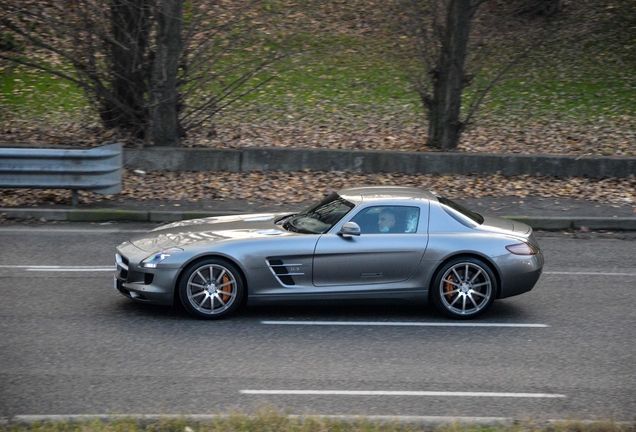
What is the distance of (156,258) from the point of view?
744 cm

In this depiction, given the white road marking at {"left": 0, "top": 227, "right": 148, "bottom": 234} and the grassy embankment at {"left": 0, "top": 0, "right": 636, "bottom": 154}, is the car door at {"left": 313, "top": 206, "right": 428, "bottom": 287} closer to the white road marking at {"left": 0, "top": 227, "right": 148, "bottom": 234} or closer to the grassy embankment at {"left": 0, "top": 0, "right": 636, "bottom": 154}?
the white road marking at {"left": 0, "top": 227, "right": 148, "bottom": 234}

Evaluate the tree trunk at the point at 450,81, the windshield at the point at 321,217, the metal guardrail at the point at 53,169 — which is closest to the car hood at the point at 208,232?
the windshield at the point at 321,217

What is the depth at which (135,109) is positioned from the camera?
1540 cm

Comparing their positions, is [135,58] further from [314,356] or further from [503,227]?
[314,356]

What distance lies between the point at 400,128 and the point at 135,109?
5.89m

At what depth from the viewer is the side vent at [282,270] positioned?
7.49 metres

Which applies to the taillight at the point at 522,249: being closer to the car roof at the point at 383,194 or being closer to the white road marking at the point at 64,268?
the car roof at the point at 383,194

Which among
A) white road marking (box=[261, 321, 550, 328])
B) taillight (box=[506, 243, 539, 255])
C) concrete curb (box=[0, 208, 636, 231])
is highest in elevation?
taillight (box=[506, 243, 539, 255])

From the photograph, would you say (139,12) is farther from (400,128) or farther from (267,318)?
(267,318)

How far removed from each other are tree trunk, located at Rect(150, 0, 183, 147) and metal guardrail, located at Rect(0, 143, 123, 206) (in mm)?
2367

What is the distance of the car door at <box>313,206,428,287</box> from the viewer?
→ 7.54 metres

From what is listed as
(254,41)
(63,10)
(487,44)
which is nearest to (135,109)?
(63,10)

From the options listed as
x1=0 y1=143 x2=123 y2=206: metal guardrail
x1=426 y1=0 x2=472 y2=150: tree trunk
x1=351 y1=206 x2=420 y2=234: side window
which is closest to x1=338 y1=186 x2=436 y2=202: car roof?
x1=351 y1=206 x2=420 y2=234: side window

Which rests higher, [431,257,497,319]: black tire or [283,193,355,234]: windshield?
[283,193,355,234]: windshield
